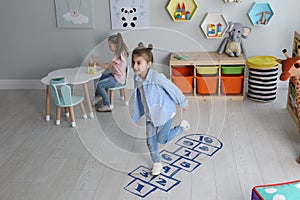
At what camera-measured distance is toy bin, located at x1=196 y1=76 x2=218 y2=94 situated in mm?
3270

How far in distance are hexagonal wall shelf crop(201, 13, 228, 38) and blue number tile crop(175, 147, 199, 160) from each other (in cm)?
122

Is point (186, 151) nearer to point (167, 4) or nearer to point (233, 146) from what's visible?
point (233, 146)

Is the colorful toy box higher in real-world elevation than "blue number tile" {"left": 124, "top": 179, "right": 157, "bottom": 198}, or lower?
higher

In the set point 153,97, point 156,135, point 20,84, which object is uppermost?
point 153,97

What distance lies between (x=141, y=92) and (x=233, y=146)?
2.38 ft

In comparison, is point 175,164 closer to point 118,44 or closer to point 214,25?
point 118,44

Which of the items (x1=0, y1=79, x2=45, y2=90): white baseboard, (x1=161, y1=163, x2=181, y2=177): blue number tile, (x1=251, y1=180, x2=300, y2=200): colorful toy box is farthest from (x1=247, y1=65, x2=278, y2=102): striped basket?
(x1=0, y1=79, x2=45, y2=90): white baseboard

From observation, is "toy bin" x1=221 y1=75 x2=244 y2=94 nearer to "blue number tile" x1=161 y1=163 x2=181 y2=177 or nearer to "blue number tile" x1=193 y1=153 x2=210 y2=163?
"blue number tile" x1=193 y1=153 x2=210 y2=163

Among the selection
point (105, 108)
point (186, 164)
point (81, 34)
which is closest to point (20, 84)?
point (81, 34)

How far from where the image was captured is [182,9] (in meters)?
3.35

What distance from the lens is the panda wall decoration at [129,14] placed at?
133 inches

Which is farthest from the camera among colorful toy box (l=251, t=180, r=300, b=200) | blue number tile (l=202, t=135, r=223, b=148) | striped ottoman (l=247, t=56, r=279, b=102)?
striped ottoman (l=247, t=56, r=279, b=102)

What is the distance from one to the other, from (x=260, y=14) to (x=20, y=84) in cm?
217

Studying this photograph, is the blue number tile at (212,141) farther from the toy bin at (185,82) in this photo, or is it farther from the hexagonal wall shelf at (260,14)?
the hexagonal wall shelf at (260,14)
